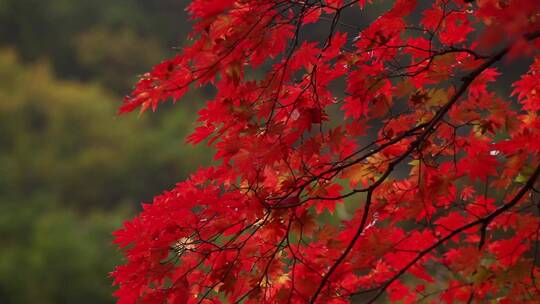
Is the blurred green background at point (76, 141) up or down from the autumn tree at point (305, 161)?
up

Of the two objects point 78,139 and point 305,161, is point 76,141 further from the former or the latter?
point 305,161

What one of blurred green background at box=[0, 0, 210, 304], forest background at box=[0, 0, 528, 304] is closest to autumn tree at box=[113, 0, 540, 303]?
forest background at box=[0, 0, 528, 304]

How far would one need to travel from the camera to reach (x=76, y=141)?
8.54 m

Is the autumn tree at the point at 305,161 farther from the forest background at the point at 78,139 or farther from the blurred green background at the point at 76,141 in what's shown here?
the blurred green background at the point at 76,141

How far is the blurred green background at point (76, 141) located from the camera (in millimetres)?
6156

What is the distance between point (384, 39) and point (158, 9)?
35.6 ft

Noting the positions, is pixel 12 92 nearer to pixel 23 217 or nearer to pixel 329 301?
pixel 23 217

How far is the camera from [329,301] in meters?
1.49

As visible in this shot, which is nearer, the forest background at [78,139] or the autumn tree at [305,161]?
the autumn tree at [305,161]

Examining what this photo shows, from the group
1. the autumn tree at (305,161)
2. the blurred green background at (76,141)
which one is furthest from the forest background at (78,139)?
the autumn tree at (305,161)

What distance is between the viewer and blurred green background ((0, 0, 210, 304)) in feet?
20.2

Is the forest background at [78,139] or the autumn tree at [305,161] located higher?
the forest background at [78,139]

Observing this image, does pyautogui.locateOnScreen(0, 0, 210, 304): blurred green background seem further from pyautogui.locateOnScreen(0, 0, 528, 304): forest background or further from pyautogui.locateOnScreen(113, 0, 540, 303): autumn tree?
pyautogui.locateOnScreen(113, 0, 540, 303): autumn tree

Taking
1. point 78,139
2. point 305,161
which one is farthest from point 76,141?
point 305,161
